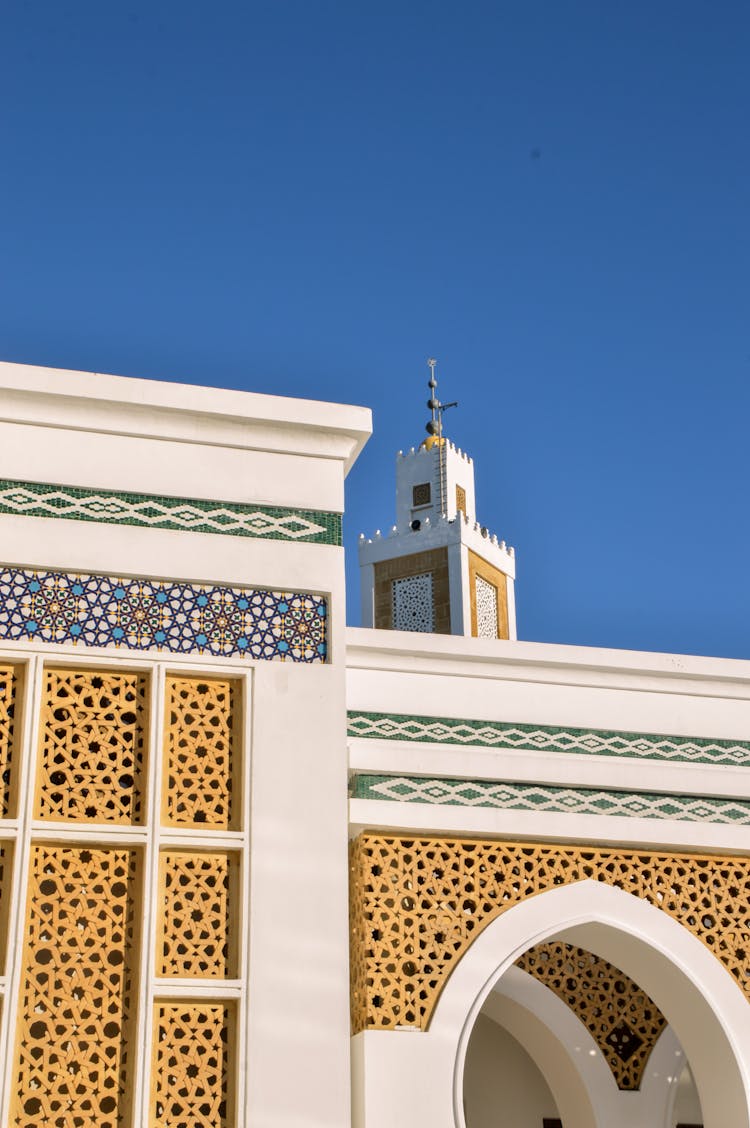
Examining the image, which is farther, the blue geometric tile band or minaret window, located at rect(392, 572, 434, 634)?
minaret window, located at rect(392, 572, 434, 634)

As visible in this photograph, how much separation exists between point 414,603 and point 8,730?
15488 mm

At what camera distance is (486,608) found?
19.9m

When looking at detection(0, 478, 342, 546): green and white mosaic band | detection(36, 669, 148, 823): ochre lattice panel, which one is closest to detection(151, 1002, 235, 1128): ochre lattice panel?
detection(36, 669, 148, 823): ochre lattice panel

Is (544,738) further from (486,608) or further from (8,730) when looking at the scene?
(486,608)

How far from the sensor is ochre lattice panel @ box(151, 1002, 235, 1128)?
394 cm

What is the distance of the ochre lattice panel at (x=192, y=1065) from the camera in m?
3.94

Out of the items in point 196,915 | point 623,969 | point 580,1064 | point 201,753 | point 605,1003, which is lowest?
point 580,1064

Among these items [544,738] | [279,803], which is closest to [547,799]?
[544,738]

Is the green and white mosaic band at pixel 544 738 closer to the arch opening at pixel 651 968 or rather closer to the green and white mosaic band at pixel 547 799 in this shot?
the green and white mosaic band at pixel 547 799

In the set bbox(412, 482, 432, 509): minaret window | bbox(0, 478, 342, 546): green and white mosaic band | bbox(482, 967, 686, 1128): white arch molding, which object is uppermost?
bbox(412, 482, 432, 509): minaret window

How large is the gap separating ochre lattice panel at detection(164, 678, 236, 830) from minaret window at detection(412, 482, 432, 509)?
15.7m

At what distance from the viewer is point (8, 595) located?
4277 millimetres

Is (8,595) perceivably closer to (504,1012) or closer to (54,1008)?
(54,1008)

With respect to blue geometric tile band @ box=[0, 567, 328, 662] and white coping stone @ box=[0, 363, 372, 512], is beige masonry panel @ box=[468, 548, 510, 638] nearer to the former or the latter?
white coping stone @ box=[0, 363, 372, 512]
